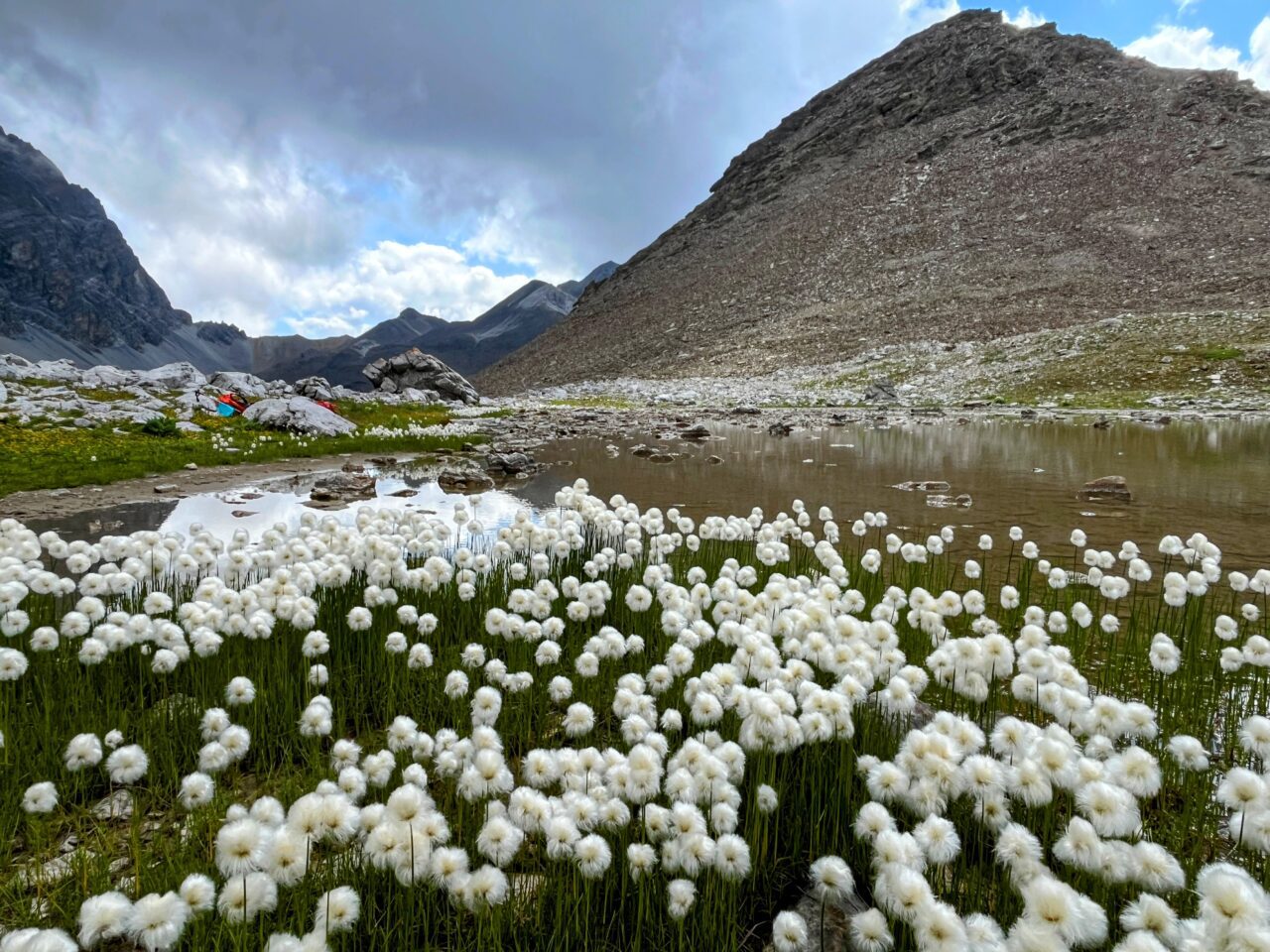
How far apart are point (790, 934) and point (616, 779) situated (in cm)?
89

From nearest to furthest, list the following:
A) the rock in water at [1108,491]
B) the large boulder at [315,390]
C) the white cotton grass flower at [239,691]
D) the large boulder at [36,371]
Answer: the white cotton grass flower at [239,691], the rock in water at [1108,491], the large boulder at [36,371], the large boulder at [315,390]

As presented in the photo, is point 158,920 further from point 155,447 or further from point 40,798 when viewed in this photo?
point 155,447

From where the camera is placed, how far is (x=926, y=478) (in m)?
15.7

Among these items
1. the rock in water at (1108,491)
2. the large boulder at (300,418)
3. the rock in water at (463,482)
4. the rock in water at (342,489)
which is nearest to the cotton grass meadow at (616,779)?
the rock in water at (1108,491)

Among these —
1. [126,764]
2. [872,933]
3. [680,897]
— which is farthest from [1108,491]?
[126,764]

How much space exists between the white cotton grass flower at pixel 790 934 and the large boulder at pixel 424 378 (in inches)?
2135

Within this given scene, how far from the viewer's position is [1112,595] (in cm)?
557

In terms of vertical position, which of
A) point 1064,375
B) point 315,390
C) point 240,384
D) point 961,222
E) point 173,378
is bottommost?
point 315,390

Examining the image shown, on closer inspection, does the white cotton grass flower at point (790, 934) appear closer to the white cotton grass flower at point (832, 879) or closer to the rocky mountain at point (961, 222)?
the white cotton grass flower at point (832, 879)

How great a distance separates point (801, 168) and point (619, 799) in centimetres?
15662

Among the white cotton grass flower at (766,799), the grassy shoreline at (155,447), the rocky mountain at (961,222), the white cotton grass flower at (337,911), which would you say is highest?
the rocky mountain at (961,222)

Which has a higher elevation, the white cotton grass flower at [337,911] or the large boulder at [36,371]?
the large boulder at [36,371]

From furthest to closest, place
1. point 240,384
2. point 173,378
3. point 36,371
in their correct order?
1. point 240,384
2. point 173,378
3. point 36,371

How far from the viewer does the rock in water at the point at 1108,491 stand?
12.4 metres
